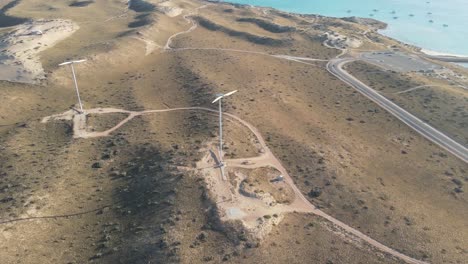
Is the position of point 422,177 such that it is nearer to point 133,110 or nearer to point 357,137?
point 357,137

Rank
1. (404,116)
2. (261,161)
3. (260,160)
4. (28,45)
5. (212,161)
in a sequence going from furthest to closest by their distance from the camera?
1. (28,45)
2. (404,116)
3. (260,160)
4. (261,161)
5. (212,161)

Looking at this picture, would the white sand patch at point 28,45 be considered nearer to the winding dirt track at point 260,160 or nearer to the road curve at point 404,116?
the winding dirt track at point 260,160

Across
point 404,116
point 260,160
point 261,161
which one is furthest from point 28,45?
point 404,116

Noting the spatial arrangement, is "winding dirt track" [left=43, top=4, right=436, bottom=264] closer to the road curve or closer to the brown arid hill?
the brown arid hill

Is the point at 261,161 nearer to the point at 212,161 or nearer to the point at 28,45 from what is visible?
the point at 212,161

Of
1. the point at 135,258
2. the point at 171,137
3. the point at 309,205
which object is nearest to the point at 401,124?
the point at 309,205
